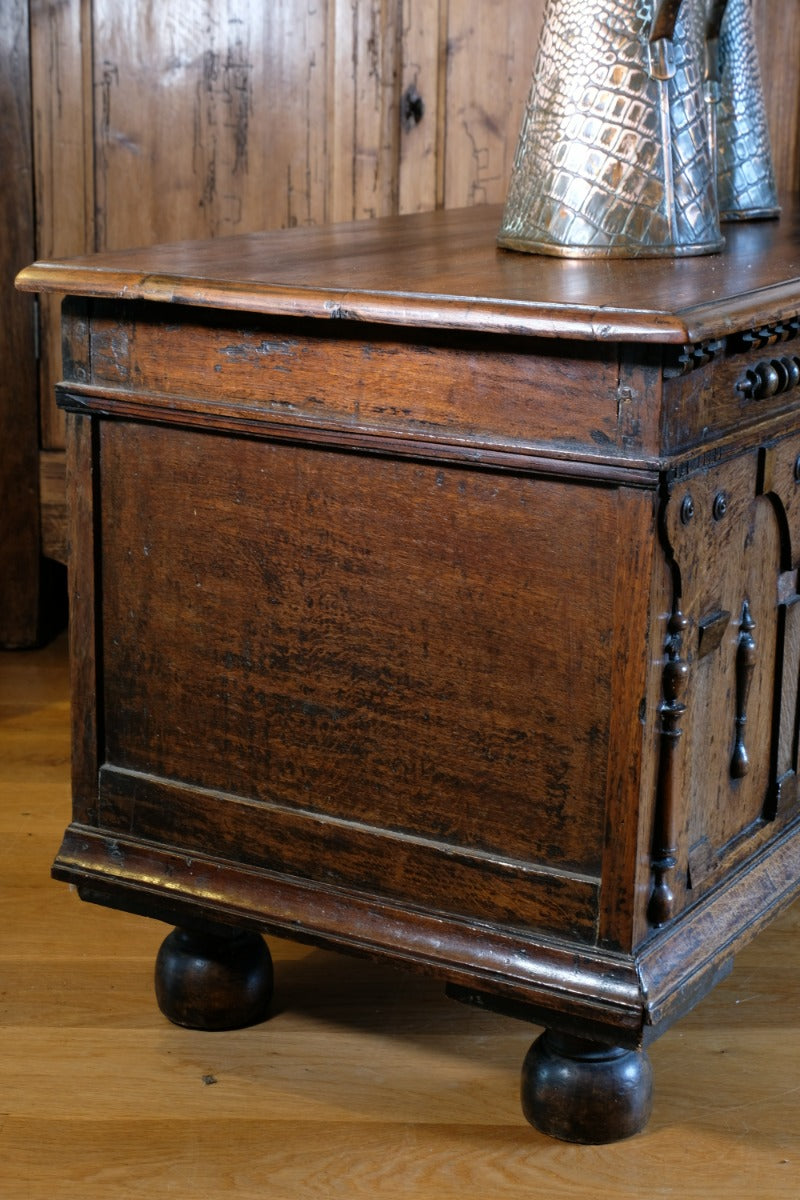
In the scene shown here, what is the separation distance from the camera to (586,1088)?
4.10 ft

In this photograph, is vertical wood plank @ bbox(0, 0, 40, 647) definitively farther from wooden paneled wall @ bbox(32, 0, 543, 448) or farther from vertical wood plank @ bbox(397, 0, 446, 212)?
vertical wood plank @ bbox(397, 0, 446, 212)

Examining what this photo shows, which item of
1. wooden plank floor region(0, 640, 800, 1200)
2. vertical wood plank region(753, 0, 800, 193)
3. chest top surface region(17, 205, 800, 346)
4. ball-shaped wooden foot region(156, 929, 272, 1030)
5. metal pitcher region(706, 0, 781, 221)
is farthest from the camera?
vertical wood plank region(753, 0, 800, 193)

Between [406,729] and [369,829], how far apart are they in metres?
0.09

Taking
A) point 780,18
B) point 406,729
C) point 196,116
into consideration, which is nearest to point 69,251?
point 196,116

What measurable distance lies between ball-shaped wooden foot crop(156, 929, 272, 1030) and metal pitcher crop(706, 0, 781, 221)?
3.04ft

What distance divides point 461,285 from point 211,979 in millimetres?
652

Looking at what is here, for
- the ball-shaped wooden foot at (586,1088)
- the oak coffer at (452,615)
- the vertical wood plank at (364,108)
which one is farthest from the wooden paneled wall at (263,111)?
the ball-shaped wooden foot at (586,1088)

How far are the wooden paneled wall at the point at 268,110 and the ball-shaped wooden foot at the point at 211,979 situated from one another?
4.20 ft

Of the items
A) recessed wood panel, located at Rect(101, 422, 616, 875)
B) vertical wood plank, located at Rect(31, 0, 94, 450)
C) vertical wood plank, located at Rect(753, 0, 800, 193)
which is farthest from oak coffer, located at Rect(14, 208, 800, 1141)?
vertical wood plank, located at Rect(31, 0, 94, 450)

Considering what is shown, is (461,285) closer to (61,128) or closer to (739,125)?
(739,125)

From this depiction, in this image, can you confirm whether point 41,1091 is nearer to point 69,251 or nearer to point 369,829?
point 369,829

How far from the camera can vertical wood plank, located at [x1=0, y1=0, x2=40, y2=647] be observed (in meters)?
2.36

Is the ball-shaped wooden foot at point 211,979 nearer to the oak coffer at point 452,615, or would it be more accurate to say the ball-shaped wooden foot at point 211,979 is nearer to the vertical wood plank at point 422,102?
the oak coffer at point 452,615

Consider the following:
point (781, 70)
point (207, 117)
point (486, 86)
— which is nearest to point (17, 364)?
point (207, 117)
